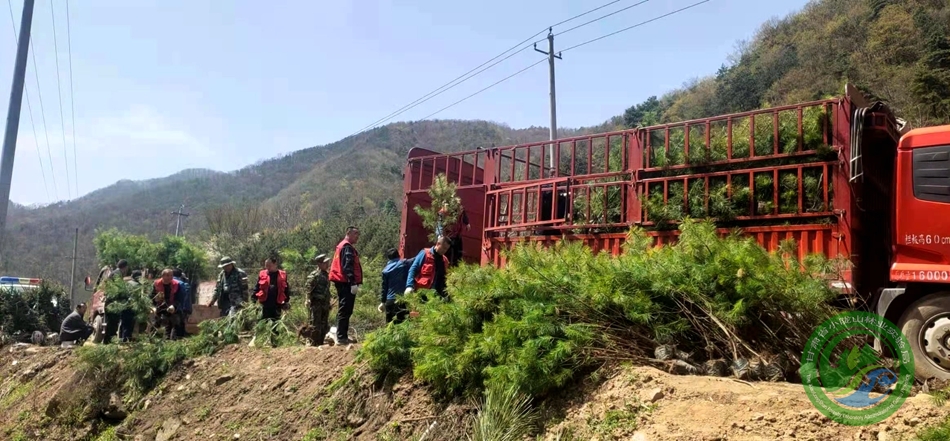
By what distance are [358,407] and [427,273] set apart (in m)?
1.98

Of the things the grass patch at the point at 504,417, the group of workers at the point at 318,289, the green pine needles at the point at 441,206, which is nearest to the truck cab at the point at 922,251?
the grass patch at the point at 504,417

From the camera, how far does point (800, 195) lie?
668cm

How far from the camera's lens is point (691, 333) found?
5203 millimetres

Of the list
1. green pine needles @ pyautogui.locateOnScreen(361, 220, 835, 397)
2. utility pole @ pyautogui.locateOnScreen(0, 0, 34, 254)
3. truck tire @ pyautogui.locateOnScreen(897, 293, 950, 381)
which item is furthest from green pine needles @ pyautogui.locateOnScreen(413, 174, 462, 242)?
utility pole @ pyautogui.locateOnScreen(0, 0, 34, 254)

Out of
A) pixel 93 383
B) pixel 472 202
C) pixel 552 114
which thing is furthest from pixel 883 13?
pixel 93 383

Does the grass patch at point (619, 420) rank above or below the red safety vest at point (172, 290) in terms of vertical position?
below

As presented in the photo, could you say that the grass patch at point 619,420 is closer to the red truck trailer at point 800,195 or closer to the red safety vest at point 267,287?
the red truck trailer at point 800,195

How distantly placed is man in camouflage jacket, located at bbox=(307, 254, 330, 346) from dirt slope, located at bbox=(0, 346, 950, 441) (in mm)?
834

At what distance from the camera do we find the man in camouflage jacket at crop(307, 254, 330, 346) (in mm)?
8766

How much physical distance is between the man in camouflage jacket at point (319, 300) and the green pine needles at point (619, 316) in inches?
140

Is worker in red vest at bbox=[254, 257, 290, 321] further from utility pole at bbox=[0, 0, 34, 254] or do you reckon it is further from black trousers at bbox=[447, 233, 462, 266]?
utility pole at bbox=[0, 0, 34, 254]

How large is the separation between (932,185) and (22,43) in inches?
602

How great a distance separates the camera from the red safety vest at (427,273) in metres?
7.35

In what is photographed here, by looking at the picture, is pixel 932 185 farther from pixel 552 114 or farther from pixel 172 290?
pixel 552 114
